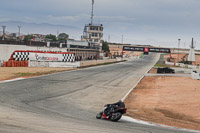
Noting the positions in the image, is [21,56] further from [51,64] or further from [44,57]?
[51,64]

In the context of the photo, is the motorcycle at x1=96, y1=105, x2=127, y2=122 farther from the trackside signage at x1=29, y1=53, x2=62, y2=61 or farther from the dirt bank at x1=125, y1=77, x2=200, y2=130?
the trackside signage at x1=29, y1=53, x2=62, y2=61

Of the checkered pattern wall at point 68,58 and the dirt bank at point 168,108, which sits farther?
the checkered pattern wall at point 68,58

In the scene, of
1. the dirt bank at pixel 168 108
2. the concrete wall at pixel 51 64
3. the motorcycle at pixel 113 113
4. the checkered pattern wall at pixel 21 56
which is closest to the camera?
the motorcycle at pixel 113 113

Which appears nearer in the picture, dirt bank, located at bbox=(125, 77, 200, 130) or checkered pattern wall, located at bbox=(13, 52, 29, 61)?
dirt bank, located at bbox=(125, 77, 200, 130)

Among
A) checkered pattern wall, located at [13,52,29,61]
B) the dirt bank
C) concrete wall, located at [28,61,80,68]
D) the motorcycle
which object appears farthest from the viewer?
checkered pattern wall, located at [13,52,29,61]

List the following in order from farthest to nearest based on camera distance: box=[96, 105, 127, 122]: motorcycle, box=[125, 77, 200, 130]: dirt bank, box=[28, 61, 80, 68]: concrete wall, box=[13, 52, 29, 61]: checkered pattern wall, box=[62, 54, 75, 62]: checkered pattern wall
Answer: box=[62, 54, 75, 62]: checkered pattern wall, box=[13, 52, 29, 61]: checkered pattern wall, box=[28, 61, 80, 68]: concrete wall, box=[125, 77, 200, 130]: dirt bank, box=[96, 105, 127, 122]: motorcycle

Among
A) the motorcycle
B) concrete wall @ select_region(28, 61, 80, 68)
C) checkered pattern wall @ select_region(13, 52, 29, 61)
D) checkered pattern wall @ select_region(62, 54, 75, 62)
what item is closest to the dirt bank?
the motorcycle

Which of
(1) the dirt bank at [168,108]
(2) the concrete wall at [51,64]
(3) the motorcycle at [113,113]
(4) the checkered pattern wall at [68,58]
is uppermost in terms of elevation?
(4) the checkered pattern wall at [68,58]

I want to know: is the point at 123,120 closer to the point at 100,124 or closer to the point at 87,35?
the point at 100,124

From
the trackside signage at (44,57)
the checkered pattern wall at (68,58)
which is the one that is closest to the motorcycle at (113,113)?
the trackside signage at (44,57)

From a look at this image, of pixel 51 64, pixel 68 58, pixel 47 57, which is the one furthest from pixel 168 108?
pixel 68 58

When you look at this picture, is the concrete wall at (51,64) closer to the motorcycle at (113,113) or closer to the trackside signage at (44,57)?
the trackside signage at (44,57)

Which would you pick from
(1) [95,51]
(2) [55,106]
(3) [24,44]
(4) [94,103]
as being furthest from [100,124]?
(1) [95,51]

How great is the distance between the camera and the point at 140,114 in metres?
14.1
